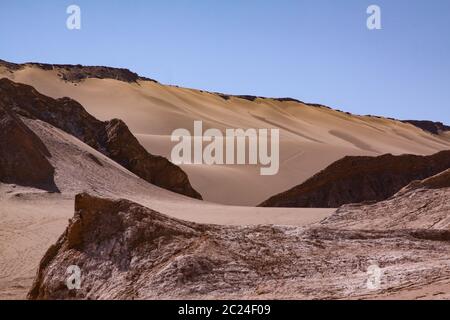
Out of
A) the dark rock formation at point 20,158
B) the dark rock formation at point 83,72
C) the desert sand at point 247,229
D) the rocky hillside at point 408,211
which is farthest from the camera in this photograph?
the dark rock formation at point 83,72

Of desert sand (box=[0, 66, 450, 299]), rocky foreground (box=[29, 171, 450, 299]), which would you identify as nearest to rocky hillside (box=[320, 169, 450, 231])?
desert sand (box=[0, 66, 450, 299])

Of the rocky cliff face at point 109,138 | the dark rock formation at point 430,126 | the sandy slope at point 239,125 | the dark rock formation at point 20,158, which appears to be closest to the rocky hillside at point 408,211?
the dark rock formation at point 20,158

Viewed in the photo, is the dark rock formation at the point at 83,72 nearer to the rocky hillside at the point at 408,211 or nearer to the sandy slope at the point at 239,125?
the sandy slope at the point at 239,125

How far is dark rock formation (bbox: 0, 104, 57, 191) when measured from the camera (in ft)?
56.7

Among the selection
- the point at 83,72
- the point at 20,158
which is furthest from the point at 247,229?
the point at 83,72

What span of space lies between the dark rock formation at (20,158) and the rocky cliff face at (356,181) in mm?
8708

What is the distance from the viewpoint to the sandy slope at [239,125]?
32062mm

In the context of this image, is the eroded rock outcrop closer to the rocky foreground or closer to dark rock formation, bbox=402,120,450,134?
the rocky foreground

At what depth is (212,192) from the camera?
29.8 m

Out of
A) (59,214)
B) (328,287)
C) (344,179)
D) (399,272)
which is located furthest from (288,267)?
(344,179)

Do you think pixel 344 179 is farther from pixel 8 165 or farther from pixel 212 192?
pixel 8 165

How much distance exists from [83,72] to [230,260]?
62.9 m

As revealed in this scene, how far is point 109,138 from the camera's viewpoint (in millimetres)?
25734
